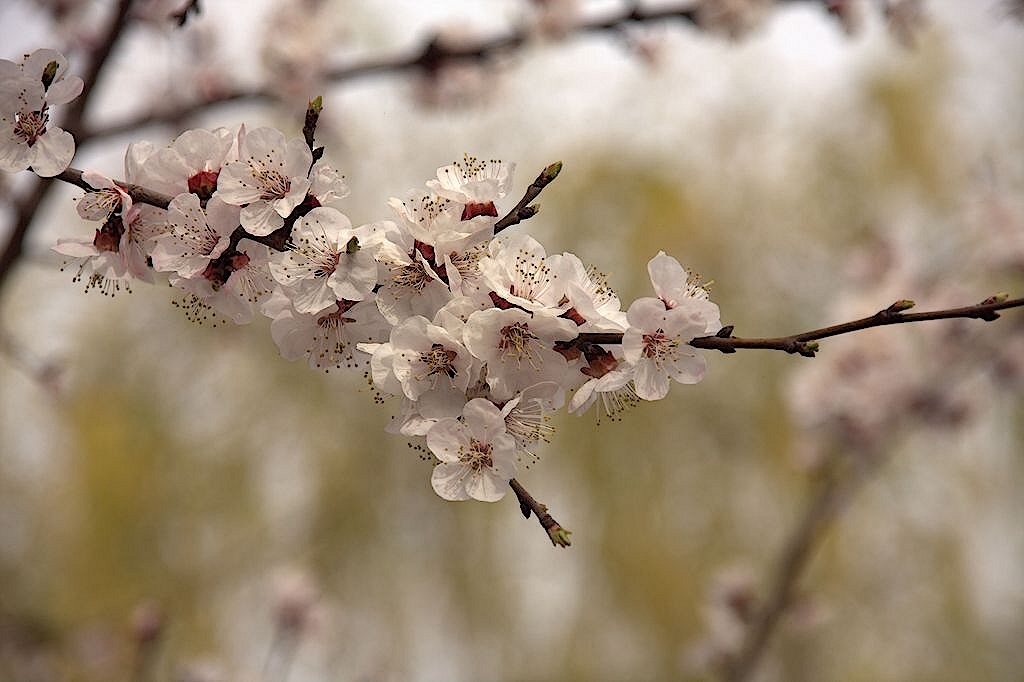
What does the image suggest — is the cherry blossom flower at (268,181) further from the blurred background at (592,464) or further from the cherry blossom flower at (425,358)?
the blurred background at (592,464)

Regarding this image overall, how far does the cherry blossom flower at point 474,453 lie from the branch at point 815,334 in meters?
0.10

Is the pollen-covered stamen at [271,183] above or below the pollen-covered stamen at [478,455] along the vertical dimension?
above

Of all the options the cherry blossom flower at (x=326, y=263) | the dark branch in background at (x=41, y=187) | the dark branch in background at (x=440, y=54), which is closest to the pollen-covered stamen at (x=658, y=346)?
the cherry blossom flower at (x=326, y=263)

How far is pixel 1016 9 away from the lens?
4.59 ft

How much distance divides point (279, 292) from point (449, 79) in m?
2.01

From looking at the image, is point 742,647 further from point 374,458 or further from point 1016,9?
point 374,458

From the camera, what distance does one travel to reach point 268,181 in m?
0.77

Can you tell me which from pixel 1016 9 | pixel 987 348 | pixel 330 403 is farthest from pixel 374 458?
pixel 1016 9

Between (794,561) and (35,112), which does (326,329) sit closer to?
(35,112)

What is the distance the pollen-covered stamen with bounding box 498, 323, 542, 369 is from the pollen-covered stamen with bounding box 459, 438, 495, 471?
0.08 meters

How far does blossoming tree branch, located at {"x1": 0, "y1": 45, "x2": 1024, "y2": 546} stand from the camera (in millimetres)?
728

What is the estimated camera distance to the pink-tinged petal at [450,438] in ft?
2.41

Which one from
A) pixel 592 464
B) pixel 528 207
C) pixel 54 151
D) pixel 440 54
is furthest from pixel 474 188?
pixel 592 464

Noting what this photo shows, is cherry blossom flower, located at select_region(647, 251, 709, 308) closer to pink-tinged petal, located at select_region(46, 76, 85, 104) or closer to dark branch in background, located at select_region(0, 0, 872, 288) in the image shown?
pink-tinged petal, located at select_region(46, 76, 85, 104)
